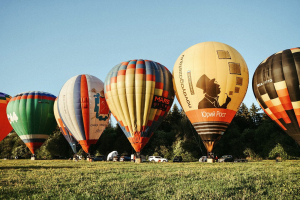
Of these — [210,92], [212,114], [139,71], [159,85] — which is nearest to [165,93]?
[159,85]

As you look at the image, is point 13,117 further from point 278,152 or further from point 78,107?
point 278,152

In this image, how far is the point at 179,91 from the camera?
22094 mm

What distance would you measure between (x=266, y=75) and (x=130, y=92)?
1122cm

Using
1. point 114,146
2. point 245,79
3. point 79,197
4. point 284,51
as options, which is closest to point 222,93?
point 245,79

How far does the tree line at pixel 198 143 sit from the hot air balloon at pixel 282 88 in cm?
813

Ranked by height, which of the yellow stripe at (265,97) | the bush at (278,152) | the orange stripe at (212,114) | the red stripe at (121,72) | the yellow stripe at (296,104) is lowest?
the bush at (278,152)

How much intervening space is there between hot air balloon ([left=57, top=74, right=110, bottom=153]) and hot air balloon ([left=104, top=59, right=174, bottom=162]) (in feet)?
12.0

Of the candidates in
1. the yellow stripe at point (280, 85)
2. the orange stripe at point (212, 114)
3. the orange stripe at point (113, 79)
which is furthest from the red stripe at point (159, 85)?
the yellow stripe at point (280, 85)

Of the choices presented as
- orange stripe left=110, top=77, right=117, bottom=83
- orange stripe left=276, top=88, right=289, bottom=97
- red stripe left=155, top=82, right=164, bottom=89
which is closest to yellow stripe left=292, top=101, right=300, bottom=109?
orange stripe left=276, top=88, right=289, bottom=97

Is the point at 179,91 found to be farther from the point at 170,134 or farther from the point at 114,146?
the point at 114,146

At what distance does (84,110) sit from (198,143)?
14.4 meters

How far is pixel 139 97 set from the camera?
23453 mm

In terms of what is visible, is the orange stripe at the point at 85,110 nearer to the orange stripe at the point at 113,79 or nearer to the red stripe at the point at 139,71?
the orange stripe at the point at 113,79

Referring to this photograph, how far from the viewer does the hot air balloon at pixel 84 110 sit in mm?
27609
